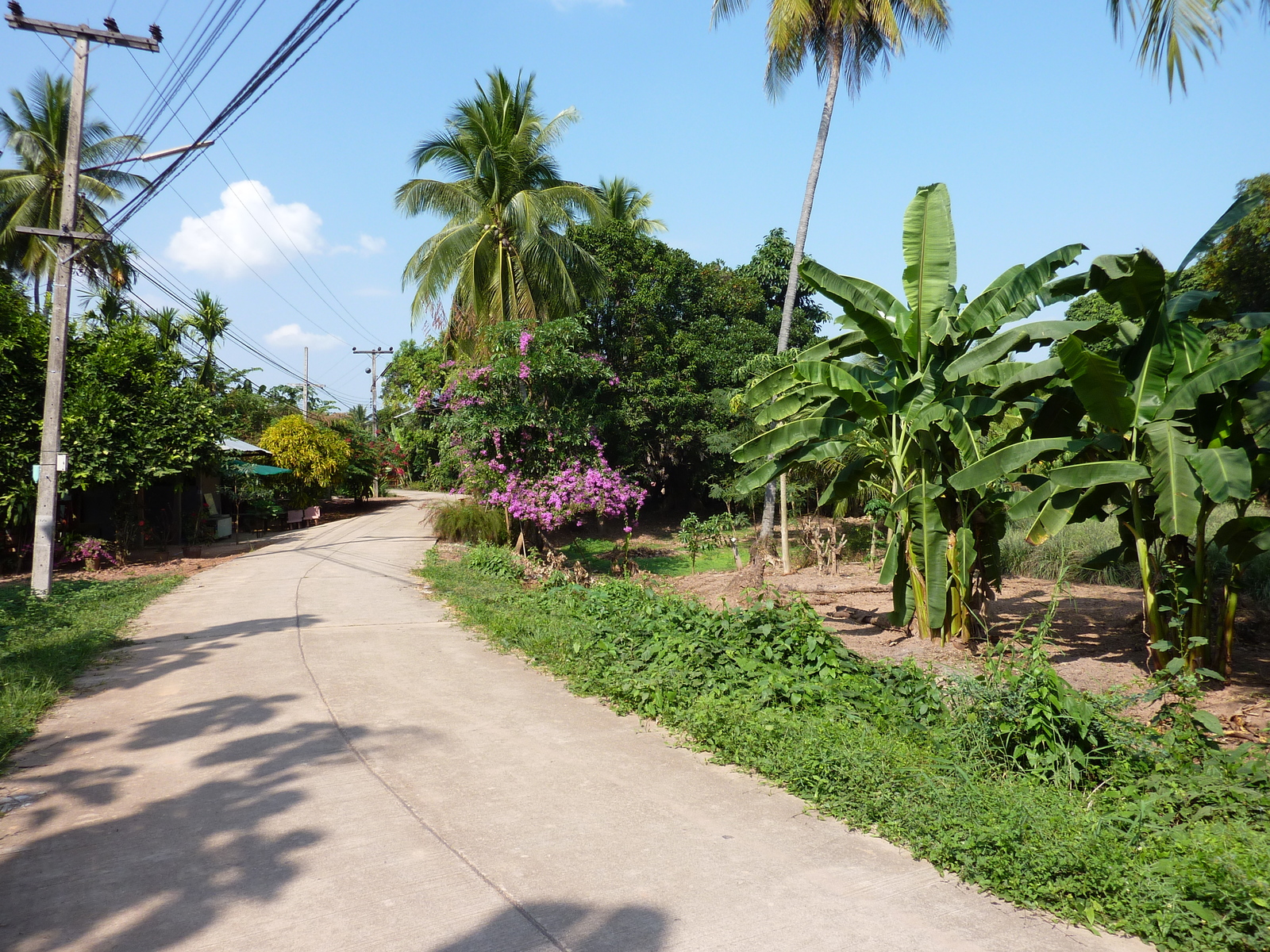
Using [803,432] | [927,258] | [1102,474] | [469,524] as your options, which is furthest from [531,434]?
[1102,474]

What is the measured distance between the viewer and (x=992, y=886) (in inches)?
155

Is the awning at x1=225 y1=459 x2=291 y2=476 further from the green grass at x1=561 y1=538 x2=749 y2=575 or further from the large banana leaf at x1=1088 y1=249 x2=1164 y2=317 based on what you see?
the large banana leaf at x1=1088 y1=249 x2=1164 y2=317

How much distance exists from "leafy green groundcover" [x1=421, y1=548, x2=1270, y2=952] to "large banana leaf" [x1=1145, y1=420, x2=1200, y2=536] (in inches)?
79.7

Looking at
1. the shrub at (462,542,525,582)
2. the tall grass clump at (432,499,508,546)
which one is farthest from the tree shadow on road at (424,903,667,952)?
the tall grass clump at (432,499,508,546)

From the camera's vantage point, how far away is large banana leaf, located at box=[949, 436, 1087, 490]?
7918 millimetres

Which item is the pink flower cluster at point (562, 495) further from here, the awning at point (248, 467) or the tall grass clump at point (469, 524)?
the awning at point (248, 467)

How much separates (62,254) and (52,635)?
6.47 m

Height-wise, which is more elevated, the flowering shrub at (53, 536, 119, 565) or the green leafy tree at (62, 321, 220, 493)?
the green leafy tree at (62, 321, 220, 493)

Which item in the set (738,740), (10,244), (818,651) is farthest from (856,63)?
(10,244)

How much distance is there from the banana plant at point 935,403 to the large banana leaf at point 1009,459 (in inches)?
0.6

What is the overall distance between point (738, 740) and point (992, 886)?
6.98 ft

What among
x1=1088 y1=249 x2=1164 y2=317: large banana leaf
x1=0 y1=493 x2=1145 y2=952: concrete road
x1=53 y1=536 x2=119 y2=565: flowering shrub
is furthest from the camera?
x1=53 y1=536 x2=119 y2=565: flowering shrub

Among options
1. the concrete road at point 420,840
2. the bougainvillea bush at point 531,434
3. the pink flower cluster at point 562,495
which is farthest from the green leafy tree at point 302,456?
the concrete road at point 420,840

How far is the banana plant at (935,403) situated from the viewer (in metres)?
8.55
